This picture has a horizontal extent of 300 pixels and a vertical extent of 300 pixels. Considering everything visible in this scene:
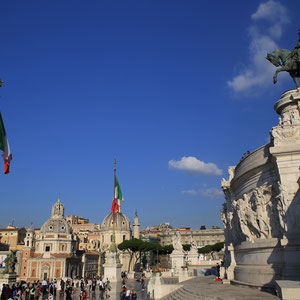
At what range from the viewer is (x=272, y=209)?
13.2 metres

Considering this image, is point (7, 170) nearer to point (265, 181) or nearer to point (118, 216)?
point (265, 181)

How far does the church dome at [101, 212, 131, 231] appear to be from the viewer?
276ft

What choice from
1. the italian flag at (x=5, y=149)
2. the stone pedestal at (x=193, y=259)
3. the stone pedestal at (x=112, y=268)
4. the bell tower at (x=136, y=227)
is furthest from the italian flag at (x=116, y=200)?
the bell tower at (x=136, y=227)

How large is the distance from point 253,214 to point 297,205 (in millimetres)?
2461

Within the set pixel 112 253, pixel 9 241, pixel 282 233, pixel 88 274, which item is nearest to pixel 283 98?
pixel 282 233

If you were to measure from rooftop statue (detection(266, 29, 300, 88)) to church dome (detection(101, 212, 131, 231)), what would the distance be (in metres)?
71.4

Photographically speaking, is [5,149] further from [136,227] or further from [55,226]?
[136,227]

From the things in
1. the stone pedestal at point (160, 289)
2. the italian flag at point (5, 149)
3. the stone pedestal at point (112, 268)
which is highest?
the italian flag at point (5, 149)

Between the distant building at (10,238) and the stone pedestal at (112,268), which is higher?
the distant building at (10,238)

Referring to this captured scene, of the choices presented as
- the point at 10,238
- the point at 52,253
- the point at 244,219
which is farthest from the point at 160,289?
the point at 10,238

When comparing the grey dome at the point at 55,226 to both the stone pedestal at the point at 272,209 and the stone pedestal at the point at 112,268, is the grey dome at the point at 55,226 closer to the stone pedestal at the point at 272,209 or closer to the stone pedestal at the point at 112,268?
the stone pedestal at the point at 112,268

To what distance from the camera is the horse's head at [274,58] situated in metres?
17.9

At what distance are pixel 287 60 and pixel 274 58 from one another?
2.47 ft

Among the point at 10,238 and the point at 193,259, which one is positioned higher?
the point at 10,238
